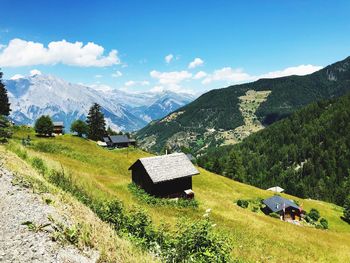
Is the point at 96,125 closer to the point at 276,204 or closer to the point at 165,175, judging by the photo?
the point at 276,204

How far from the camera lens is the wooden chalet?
80625mm

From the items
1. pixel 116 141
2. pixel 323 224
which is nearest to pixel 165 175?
pixel 323 224

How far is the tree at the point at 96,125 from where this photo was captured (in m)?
140

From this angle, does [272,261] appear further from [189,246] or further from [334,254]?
[334,254]

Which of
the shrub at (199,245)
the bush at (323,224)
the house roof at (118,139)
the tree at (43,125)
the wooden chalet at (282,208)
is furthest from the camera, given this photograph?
the house roof at (118,139)

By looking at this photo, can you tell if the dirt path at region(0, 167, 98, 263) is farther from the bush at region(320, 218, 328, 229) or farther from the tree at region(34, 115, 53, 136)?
the tree at region(34, 115, 53, 136)

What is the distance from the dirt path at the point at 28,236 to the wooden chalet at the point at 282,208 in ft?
250

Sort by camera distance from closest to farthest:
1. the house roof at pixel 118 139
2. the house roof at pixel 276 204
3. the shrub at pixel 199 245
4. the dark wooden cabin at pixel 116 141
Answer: the shrub at pixel 199 245 → the house roof at pixel 276 204 → the dark wooden cabin at pixel 116 141 → the house roof at pixel 118 139

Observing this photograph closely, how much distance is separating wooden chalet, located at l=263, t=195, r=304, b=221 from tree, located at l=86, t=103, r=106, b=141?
277ft

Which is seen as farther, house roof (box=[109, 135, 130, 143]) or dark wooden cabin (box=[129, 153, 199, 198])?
house roof (box=[109, 135, 130, 143])

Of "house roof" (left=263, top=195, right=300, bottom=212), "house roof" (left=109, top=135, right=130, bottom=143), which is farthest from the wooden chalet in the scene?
"house roof" (left=109, top=135, right=130, bottom=143)

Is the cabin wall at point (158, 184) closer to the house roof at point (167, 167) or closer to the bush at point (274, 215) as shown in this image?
the house roof at point (167, 167)

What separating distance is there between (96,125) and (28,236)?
138 m

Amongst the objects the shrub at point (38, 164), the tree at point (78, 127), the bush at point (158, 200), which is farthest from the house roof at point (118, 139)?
the shrub at point (38, 164)
